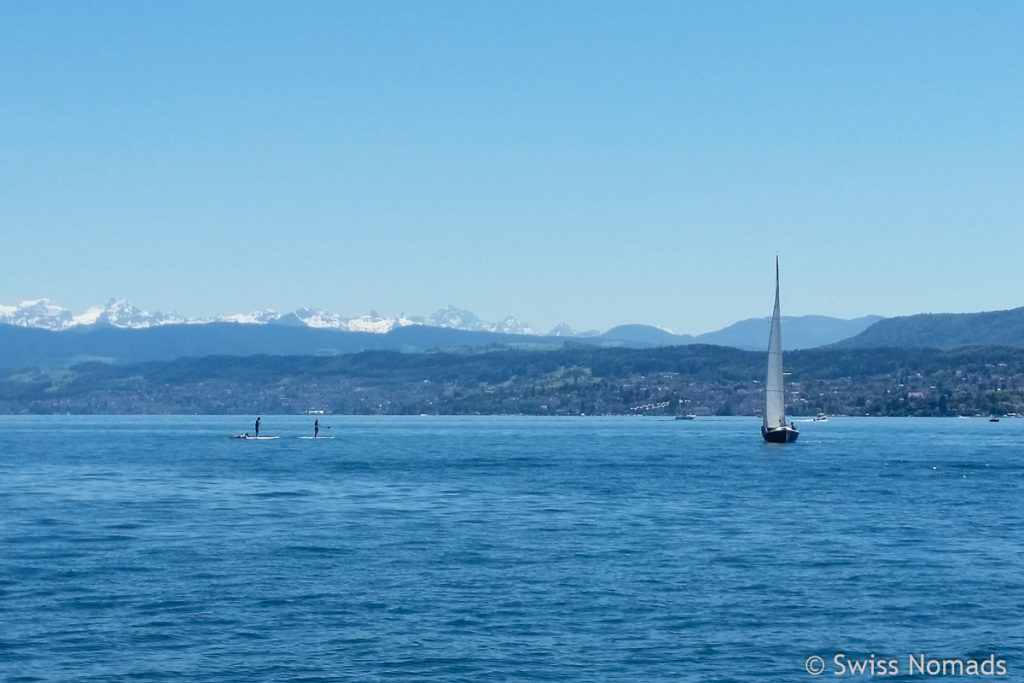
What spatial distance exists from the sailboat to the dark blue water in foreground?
5736cm

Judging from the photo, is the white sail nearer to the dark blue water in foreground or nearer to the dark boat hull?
the dark boat hull

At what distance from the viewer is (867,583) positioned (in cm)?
5322

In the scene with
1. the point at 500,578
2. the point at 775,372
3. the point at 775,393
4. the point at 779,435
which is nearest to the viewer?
the point at 500,578

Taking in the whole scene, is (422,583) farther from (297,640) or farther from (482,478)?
(482,478)

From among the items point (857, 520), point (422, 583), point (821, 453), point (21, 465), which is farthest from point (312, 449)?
point (422, 583)

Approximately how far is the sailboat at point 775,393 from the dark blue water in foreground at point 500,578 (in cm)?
5736

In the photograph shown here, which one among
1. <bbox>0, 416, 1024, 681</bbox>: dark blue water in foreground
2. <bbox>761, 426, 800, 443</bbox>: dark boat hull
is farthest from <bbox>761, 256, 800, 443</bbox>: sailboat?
<bbox>0, 416, 1024, 681</bbox>: dark blue water in foreground

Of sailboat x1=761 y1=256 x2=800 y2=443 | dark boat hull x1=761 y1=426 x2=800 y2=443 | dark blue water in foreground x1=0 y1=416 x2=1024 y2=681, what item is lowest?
dark blue water in foreground x1=0 y1=416 x2=1024 y2=681

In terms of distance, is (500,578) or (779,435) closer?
(500,578)

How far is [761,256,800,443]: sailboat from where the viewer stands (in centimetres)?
16512

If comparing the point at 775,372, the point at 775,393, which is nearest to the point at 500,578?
the point at 775,372

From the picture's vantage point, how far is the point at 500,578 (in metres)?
54.3

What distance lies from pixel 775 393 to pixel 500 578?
120 m

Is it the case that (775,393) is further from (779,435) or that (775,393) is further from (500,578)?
(500,578)
